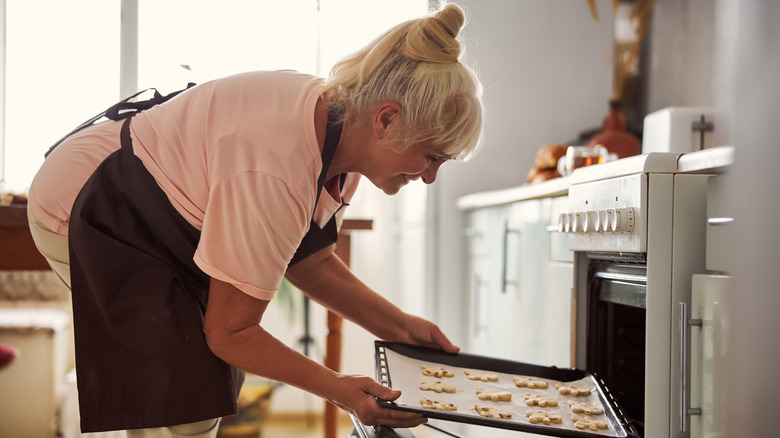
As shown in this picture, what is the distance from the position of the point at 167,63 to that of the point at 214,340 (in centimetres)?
233

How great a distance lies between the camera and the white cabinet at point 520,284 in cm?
174

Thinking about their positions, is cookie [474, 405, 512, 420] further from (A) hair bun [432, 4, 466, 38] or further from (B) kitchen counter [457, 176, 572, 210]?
(B) kitchen counter [457, 176, 572, 210]

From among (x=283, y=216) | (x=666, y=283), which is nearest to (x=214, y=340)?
(x=283, y=216)

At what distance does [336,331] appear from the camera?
216cm

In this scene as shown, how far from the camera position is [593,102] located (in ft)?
9.77

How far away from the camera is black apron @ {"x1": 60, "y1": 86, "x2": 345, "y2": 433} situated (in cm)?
105

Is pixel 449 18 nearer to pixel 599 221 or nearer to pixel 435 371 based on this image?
pixel 599 221

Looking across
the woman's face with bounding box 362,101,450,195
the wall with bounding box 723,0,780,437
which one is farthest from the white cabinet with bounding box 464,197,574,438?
the wall with bounding box 723,0,780,437

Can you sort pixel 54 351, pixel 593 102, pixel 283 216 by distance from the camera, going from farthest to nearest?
pixel 593 102, pixel 54 351, pixel 283 216

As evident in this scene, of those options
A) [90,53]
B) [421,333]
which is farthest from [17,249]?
[90,53]

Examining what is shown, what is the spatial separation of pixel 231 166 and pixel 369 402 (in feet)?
1.24

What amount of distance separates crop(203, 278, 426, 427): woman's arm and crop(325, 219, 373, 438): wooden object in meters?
1.02

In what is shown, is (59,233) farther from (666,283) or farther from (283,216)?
(666,283)

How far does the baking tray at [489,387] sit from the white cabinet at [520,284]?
1.22 feet
